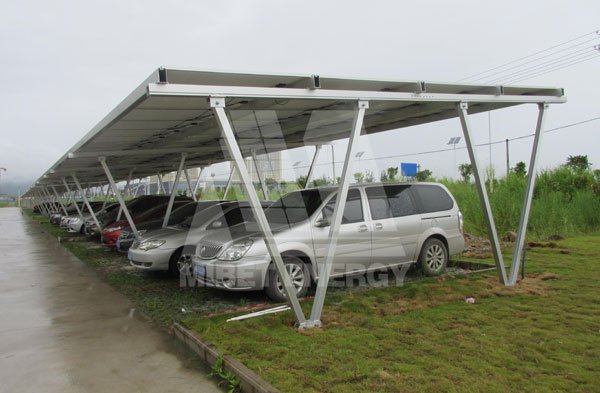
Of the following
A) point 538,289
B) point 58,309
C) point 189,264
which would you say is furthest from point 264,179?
point 538,289

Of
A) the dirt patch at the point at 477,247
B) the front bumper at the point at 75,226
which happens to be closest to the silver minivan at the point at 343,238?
the dirt patch at the point at 477,247

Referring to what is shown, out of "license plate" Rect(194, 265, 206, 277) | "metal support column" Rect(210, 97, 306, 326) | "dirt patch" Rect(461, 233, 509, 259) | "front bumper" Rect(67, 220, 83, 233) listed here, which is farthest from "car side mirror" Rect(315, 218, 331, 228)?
Answer: "front bumper" Rect(67, 220, 83, 233)

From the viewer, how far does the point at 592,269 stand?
778 centimetres

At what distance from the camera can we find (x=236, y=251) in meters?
6.18

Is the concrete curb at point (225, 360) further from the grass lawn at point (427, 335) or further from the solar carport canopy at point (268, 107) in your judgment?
the solar carport canopy at point (268, 107)

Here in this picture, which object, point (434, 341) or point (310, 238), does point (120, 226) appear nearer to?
point (310, 238)

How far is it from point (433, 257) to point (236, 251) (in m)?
3.55

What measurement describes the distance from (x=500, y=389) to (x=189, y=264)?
226 inches

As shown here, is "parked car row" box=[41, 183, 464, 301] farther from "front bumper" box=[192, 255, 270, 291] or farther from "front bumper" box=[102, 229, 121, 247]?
"front bumper" box=[102, 229, 121, 247]

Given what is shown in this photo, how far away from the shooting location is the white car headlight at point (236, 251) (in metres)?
6.12

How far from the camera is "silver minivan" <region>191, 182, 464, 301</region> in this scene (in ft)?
20.2

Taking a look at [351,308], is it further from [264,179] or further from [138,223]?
[138,223]

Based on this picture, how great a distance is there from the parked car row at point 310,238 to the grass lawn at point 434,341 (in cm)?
63

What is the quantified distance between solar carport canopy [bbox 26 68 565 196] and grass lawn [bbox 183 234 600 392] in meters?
2.59
